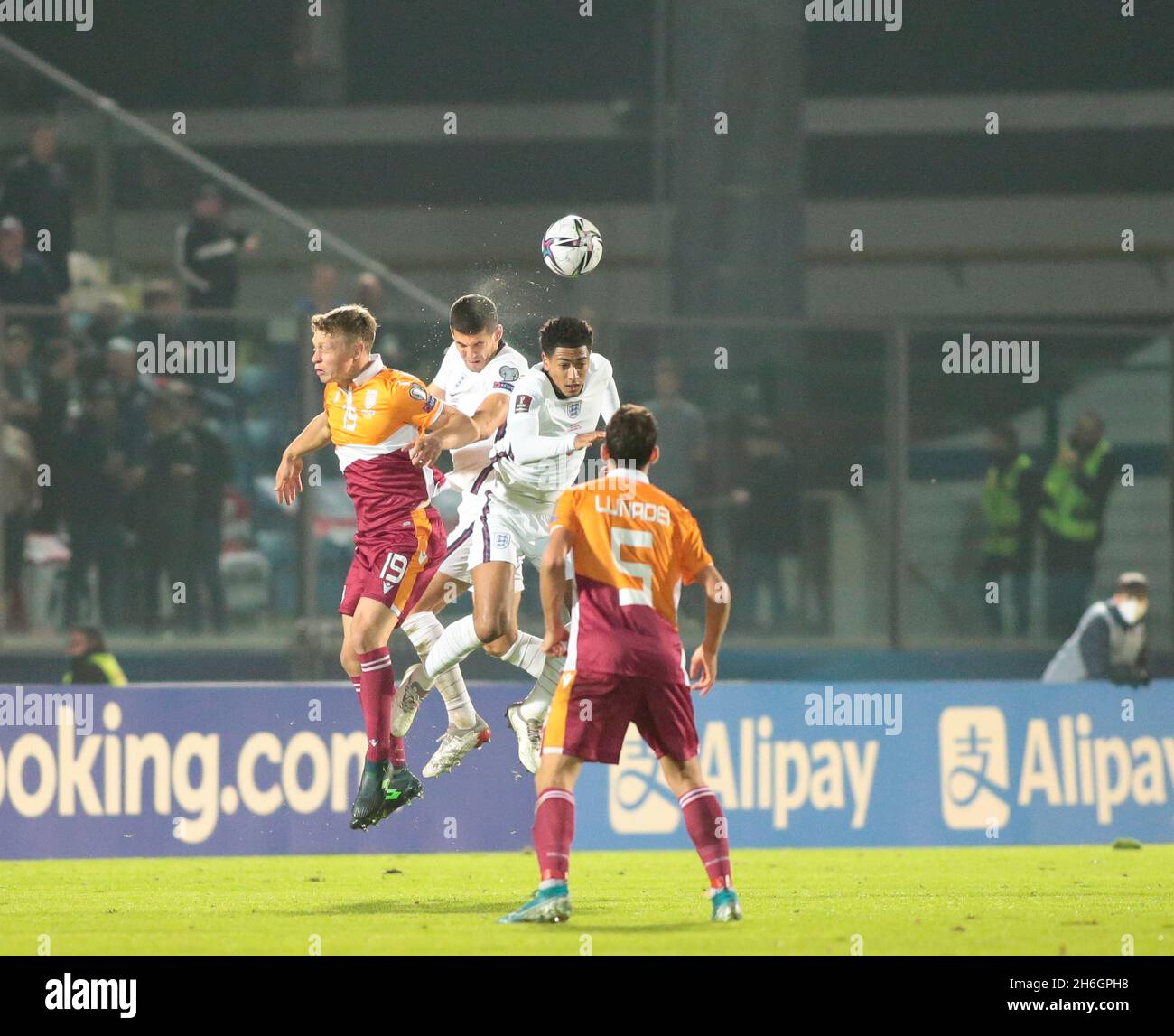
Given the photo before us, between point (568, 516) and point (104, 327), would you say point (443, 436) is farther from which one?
point (104, 327)

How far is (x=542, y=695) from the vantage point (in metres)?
10.9

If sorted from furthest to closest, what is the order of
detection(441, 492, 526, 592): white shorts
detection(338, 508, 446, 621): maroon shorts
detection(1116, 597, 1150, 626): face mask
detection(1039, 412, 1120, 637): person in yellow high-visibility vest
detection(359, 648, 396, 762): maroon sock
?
1. detection(1039, 412, 1120, 637): person in yellow high-visibility vest
2. detection(1116, 597, 1150, 626): face mask
3. detection(441, 492, 526, 592): white shorts
4. detection(359, 648, 396, 762): maroon sock
5. detection(338, 508, 446, 621): maroon shorts


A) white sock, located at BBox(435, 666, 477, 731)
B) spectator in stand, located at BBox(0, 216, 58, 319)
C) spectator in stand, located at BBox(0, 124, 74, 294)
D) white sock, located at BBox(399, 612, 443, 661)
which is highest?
spectator in stand, located at BBox(0, 124, 74, 294)

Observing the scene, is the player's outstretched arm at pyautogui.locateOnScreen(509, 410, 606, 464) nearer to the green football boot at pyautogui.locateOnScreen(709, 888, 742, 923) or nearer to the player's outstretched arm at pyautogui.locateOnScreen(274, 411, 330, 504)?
the player's outstretched arm at pyautogui.locateOnScreen(274, 411, 330, 504)

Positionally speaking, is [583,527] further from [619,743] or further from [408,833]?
[408,833]

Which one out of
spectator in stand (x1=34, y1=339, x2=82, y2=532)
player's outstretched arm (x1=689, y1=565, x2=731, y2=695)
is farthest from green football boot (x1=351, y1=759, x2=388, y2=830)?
spectator in stand (x1=34, y1=339, x2=82, y2=532)

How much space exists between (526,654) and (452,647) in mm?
465

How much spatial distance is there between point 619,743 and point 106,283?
9.16m

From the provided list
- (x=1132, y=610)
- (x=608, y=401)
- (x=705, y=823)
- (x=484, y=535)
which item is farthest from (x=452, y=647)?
(x=1132, y=610)

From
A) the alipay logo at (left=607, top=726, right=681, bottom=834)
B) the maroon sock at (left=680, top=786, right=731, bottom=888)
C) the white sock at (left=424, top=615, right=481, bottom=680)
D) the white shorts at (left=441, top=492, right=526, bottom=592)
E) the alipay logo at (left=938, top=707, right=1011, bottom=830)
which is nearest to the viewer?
the maroon sock at (left=680, top=786, right=731, bottom=888)

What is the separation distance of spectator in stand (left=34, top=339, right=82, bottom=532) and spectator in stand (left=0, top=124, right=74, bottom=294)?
1468mm

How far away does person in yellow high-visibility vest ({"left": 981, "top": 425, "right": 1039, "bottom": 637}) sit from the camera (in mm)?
16312

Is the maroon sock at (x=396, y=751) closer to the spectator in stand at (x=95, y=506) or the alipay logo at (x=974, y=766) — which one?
the alipay logo at (x=974, y=766)
